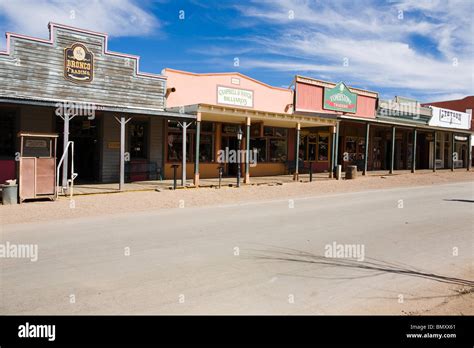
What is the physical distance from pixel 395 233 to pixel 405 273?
3006 millimetres

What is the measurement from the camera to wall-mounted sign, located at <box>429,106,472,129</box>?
36.0 m

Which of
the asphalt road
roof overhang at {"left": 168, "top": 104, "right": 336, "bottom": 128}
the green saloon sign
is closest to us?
the asphalt road

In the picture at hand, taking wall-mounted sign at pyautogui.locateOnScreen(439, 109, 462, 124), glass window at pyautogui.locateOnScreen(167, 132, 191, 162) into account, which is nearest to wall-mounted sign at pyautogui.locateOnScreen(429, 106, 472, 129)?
wall-mounted sign at pyautogui.locateOnScreen(439, 109, 462, 124)

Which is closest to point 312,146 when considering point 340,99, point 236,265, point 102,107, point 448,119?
point 340,99

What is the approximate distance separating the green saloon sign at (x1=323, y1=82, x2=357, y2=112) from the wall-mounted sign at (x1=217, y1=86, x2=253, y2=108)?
644cm

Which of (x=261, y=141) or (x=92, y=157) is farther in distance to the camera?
(x=261, y=141)

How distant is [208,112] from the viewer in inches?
693

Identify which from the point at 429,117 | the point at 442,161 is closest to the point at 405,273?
the point at 429,117

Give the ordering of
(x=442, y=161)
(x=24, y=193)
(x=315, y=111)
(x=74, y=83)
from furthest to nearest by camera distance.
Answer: (x=442, y=161) < (x=315, y=111) < (x=74, y=83) < (x=24, y=193)

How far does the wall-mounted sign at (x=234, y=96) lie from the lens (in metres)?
21.3

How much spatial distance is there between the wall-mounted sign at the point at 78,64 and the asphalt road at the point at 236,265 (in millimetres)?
7714

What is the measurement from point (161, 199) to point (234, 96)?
31.8ft
